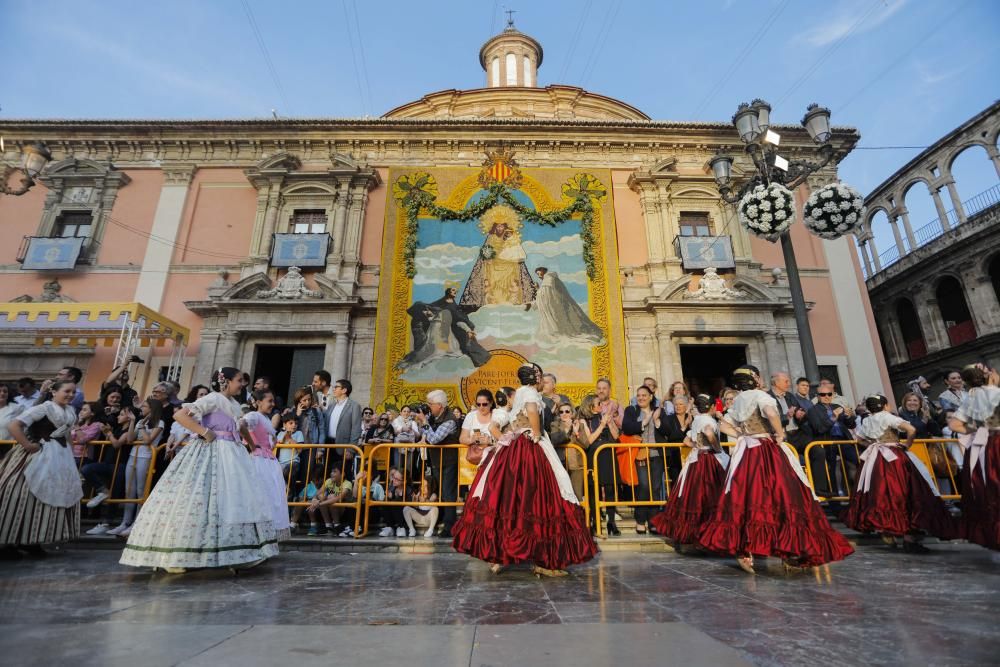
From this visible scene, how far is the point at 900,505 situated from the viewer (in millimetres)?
4941

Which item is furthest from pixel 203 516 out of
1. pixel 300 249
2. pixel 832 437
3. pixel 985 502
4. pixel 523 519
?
pixel 300 249

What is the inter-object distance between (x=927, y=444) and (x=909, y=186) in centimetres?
2156

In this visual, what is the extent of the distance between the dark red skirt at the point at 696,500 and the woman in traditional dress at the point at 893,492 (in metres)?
1.67

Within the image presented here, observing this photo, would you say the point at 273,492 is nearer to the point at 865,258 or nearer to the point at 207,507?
the point at 207,507

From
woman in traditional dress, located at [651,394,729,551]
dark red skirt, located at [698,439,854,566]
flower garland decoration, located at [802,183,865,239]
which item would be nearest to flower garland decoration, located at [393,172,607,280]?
flower garland decoration, located at [802,183,865,239]

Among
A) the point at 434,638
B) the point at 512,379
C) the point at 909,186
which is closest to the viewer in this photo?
the point at 434,638

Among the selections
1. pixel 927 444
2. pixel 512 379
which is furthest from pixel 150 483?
pixel 927 444

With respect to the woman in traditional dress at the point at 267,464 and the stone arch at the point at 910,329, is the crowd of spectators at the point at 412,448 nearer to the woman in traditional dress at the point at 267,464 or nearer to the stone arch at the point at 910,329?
the woman in traditional dress at the point at 267,464

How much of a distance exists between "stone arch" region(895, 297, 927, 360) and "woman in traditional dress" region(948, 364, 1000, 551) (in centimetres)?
1909

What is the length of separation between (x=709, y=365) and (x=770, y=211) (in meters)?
8.11

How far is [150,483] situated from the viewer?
595cm

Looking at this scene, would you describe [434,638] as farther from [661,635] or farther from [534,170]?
[534,170]

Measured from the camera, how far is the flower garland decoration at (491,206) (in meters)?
13.3

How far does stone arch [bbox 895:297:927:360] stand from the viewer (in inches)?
783
